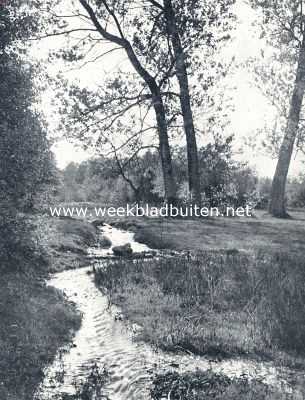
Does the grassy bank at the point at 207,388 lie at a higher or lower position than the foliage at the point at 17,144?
lower

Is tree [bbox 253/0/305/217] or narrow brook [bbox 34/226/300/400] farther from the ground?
tree [bbox 253/0/305/217]

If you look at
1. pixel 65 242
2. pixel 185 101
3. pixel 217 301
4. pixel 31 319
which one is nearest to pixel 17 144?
pixel 31 319

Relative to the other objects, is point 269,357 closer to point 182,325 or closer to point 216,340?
point 216,340

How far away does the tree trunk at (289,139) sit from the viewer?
26516mm

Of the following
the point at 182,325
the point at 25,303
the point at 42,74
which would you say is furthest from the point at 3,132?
the point at 182,325

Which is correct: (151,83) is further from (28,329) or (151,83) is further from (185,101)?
(28,329)

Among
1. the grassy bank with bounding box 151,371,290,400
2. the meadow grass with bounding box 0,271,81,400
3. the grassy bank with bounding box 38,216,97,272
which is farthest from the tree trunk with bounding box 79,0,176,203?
the grassy bank with bounding box 151,371,290,400

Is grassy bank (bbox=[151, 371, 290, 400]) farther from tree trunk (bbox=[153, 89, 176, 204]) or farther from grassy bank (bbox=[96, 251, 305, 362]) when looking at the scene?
tree trunk (bbox=[153, 89, 176, 204])

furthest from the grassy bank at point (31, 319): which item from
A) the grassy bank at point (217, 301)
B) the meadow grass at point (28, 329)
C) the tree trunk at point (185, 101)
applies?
the tree trunk at point (185, 101)

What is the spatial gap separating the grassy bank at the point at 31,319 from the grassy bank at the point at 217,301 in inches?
63.6

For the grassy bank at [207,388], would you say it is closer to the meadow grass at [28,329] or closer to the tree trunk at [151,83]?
the meadow grass at [28,329]

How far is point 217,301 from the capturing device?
11.3 m

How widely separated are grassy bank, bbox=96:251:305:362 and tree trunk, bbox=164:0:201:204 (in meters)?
8.37

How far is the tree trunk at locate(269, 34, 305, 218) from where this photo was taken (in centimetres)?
2652
